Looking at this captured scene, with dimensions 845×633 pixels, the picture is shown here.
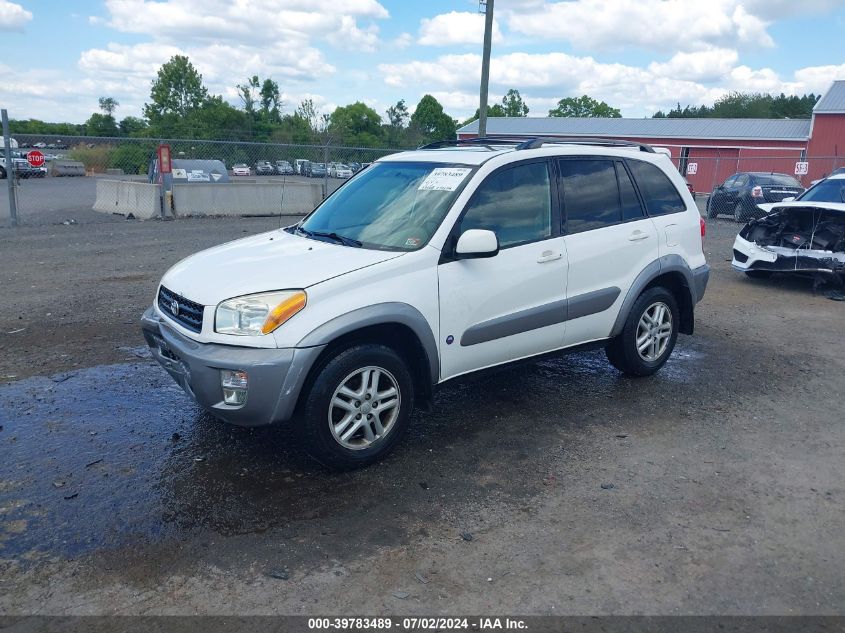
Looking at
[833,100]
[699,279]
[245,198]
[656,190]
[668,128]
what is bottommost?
[699,279]

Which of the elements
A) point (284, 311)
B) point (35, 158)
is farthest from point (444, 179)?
point (35, 158)

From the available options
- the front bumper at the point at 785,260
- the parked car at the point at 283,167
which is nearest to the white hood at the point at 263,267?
the front bumper at the point at 785,260

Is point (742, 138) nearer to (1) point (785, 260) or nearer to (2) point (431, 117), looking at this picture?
(1) point (785, 260)

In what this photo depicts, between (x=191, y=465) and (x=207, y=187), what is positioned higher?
(x=207, y=187)

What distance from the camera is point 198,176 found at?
1950 centimetres

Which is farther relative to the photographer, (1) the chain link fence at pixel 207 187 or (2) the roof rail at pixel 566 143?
(1) the chain link fence at pixel 207 187

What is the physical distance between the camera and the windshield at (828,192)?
10.2 meters

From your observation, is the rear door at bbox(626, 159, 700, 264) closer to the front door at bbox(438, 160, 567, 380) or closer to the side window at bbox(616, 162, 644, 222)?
the side window at bbox(616, 162, 644, 222)

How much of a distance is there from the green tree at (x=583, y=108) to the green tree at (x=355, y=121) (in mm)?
30730

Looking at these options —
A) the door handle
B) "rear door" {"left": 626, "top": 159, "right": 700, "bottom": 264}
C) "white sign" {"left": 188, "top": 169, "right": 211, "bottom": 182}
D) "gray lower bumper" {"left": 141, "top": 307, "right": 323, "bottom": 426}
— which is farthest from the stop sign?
the door handle

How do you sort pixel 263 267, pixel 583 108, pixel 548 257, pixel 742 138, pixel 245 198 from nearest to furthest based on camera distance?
pixel 263 267 < pixel 548 257 < pixel 245 198 < pixel 742 138 < pixel 583 108

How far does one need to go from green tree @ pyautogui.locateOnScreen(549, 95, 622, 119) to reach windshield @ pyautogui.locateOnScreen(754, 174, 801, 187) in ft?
310

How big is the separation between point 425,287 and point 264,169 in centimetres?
2212

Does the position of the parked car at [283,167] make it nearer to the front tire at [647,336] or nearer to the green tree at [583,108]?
the front tire at [647,336]
